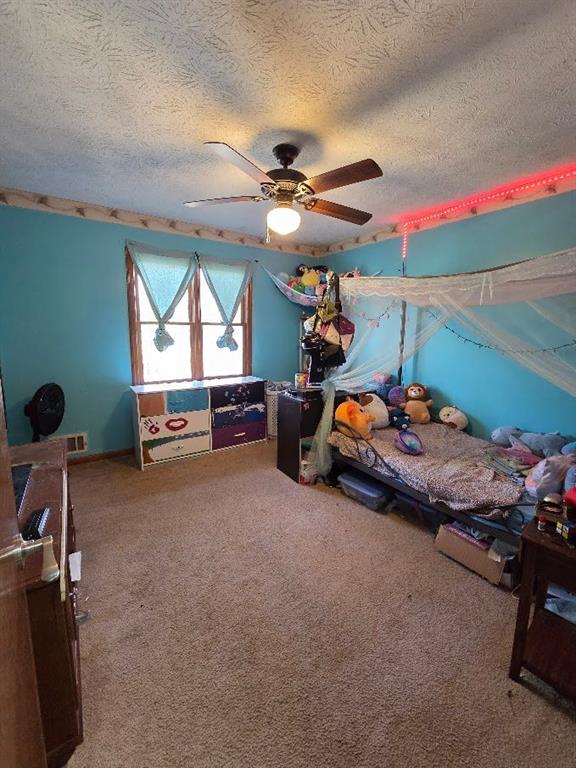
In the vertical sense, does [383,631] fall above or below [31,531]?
below

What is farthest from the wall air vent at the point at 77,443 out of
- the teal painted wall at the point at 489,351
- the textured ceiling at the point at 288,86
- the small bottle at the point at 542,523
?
the small bottle at the point at 542,523

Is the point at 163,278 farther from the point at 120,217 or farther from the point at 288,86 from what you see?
the point at 288,86

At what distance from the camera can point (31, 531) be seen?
1.17m

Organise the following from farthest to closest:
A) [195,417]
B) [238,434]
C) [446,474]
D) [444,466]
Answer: [238,434] → [195,417] → [444,466] → [446,474]

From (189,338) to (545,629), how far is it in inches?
156

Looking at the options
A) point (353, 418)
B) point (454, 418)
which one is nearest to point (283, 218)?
point (353, 418)

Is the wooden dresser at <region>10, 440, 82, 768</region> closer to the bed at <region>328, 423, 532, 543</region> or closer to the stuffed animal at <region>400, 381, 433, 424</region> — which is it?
the bed at <region>328, 423, 532, 543</region>

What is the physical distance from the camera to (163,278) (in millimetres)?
3742

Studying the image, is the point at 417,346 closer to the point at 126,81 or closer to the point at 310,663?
the point at 310,663

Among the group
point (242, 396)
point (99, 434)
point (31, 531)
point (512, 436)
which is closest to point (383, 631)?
point (31, 531)

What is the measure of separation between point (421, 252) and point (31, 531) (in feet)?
12.9

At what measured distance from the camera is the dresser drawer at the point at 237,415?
3.90m

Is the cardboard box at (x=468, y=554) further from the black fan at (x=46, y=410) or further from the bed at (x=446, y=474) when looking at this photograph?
the black fan at (x=46, y=410)

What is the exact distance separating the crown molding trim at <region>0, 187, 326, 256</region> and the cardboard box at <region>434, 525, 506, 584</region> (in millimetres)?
3894
